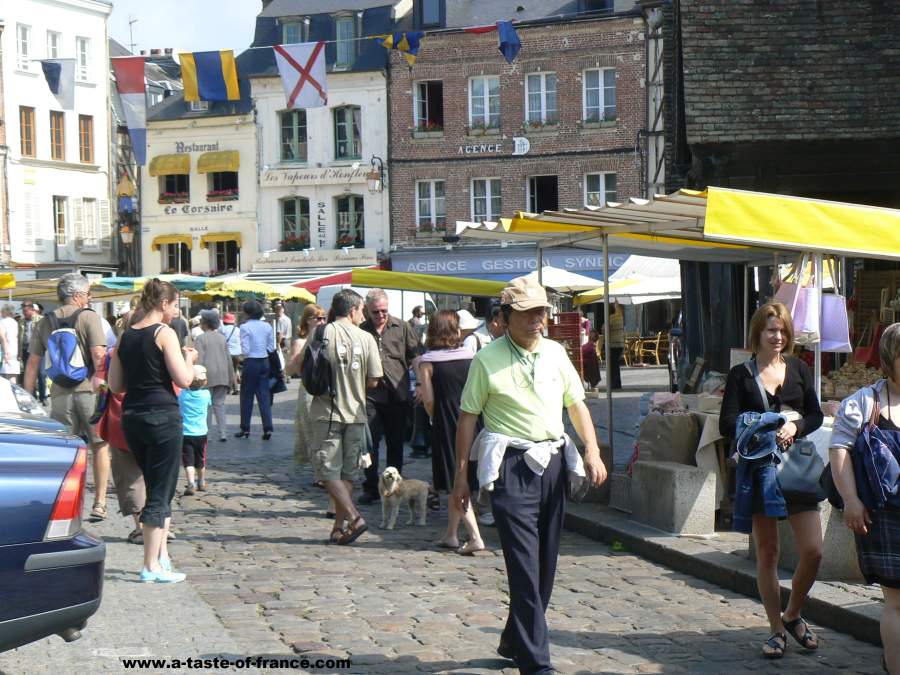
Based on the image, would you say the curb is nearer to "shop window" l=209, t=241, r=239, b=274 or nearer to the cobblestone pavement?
the cobblestone pavement

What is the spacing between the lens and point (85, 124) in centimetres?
4797

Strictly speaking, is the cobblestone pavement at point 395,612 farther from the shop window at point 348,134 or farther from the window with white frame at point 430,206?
the shop window at point 348,134

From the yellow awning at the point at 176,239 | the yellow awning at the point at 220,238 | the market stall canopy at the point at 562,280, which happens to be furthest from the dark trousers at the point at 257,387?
the yellow awning at the point at 176,239

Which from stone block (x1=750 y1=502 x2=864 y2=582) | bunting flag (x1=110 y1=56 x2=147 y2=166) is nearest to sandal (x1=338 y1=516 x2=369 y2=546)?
stone block (x1=750 y1=502 x2=864 y2=582)

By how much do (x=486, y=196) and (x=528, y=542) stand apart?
34.3 meters

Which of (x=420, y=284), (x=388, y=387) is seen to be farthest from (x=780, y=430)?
(x=420, y=284)

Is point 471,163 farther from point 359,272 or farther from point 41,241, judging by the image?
point 359,272

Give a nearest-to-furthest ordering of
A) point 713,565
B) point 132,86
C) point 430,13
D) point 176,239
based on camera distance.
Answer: point 713,565
point 132,86
point 430,13
point 176,239

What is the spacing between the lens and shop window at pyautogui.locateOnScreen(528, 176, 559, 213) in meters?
39.2

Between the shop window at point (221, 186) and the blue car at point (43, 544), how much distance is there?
3850 cm

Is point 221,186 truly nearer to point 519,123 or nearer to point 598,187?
point 519,123

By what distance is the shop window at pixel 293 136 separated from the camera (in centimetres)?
4188

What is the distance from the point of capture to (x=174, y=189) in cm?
4409

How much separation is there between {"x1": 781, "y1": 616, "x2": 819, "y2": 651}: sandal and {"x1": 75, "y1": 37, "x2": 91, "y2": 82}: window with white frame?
1783 inches
